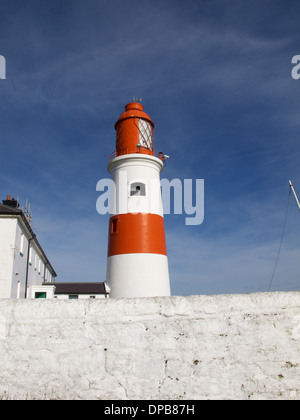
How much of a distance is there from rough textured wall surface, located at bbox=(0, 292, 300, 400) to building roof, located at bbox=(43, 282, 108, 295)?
1810 cm

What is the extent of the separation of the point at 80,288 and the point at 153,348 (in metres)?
20.7

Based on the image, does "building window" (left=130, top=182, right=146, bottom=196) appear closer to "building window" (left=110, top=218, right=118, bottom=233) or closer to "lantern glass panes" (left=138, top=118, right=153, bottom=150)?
"building window" (left=110, top=218, right=118, bottom=233)

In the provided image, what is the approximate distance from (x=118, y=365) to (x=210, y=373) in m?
0.96

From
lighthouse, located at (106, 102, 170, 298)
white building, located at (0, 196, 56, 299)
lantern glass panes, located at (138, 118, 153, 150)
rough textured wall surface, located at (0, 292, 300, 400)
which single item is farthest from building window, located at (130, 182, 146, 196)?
rough textured wall surface, located at (0, 292, 300, 400)

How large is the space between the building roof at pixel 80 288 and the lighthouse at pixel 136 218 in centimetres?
655

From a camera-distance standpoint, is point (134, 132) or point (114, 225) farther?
point (134, 132)

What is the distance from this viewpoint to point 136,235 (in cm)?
1505

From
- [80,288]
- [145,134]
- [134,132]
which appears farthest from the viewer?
[80,288]

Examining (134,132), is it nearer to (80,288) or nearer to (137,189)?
(137,189)

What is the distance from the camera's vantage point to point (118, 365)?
A: 3299 millimetres

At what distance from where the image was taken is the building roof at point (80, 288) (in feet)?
70.1

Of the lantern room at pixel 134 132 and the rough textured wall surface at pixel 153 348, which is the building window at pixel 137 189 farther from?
the rough textured wall surface at pixel 153 348

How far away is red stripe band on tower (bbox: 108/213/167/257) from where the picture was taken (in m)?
14.9

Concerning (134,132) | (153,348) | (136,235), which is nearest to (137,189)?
(136,235)
